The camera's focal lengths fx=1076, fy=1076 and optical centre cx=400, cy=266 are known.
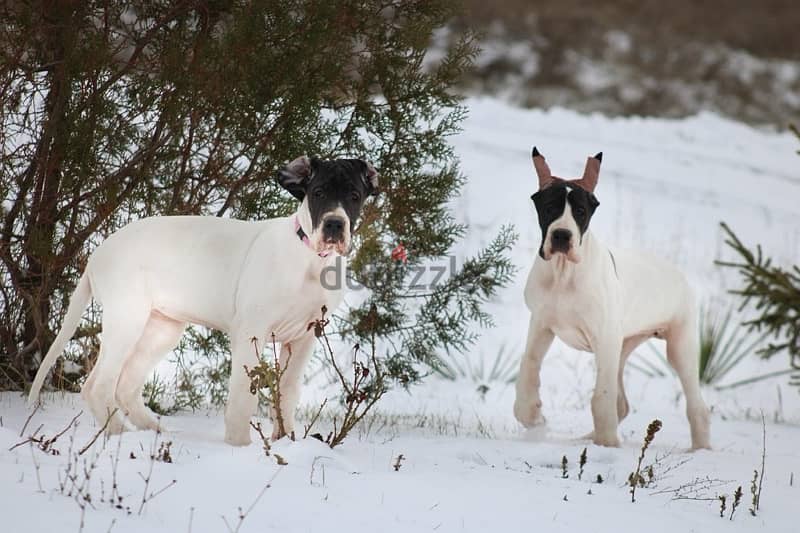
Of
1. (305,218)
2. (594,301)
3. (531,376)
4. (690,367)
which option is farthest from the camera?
(690,367)

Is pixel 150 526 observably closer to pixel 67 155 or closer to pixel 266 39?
pixel 67 155

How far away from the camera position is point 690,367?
20.6 ft

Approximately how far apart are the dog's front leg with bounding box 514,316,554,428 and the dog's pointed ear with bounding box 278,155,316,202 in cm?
169

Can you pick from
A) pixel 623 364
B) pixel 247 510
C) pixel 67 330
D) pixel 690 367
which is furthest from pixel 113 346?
pixel 690 367

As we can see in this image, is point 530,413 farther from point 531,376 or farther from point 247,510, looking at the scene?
point 247,510

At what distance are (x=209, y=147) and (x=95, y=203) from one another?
0.72 meters

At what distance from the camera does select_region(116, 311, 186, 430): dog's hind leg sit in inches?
207

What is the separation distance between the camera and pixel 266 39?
5.93 metres

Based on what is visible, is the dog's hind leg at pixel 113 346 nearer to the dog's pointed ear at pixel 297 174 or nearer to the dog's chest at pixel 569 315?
the dog's pointed ear at pixel 297 174

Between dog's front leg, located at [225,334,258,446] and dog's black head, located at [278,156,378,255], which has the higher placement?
dog's black head, located at [278,156,378,255]

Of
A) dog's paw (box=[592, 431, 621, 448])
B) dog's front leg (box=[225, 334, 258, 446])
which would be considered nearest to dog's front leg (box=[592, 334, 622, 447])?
dog's paw (box=[592, 431, 621, 448])

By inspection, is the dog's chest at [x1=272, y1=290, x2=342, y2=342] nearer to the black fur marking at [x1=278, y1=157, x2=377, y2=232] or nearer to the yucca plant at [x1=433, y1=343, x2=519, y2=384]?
the black fur marking at [x1=278, y1=157, x2=377, y2=232]

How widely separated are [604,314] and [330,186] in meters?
1.81

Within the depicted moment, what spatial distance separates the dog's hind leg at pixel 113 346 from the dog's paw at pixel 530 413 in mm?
2163
